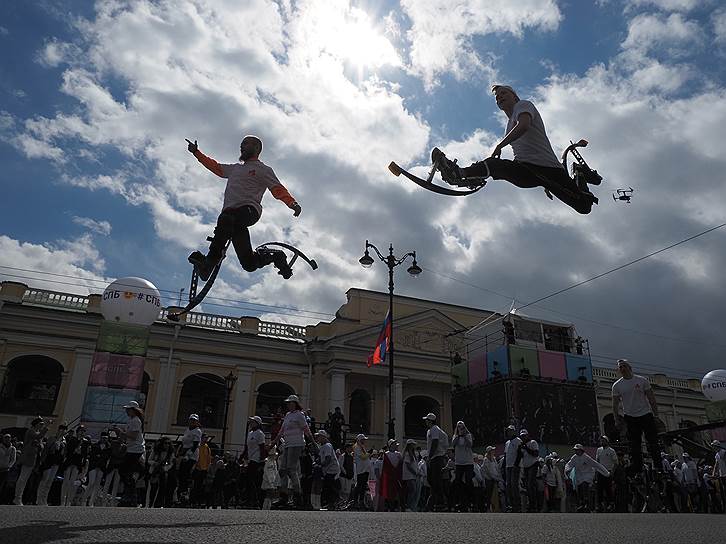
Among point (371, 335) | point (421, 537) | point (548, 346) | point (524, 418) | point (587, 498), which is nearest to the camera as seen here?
point (421, 537)

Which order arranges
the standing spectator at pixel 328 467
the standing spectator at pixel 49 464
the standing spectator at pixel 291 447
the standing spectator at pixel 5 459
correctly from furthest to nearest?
the standing spectator at pixel 328 467
the standing spectator at pixel 5 459
the standing spectator at pixel 49 464
the standing spectator at pixel 291 447

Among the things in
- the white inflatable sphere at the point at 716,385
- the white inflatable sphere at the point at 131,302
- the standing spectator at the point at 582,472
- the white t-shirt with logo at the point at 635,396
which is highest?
the white inflatable sphere at the point at 131,302

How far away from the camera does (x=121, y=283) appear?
16.7 m

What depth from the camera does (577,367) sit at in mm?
20016

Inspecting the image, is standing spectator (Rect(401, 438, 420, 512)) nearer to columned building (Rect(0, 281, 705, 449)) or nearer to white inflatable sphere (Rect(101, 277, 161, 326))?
white inflatable sphere (Rect(101, 277, 161, 326))

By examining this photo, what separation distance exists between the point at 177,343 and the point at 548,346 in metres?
17.9

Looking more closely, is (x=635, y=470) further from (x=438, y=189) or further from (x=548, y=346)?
(x=548, y=346)

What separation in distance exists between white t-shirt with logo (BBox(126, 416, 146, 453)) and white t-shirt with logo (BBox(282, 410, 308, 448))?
2268 millimetres

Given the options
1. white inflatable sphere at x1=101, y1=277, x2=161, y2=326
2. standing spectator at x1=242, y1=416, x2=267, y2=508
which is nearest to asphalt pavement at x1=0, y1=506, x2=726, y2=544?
standing spectator at x1=242, y1=416, x2=267, y2=508

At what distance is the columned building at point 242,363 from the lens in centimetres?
2595

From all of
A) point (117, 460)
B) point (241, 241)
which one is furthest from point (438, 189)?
point (117, 460)

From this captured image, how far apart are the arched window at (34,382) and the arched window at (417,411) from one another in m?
18.1

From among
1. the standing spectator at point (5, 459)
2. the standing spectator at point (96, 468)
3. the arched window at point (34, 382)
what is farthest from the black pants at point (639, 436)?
the arched window at point (34, 382)

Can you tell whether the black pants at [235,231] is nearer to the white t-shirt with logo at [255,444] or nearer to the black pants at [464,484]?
the white t-shirt with logo at [255,444]
